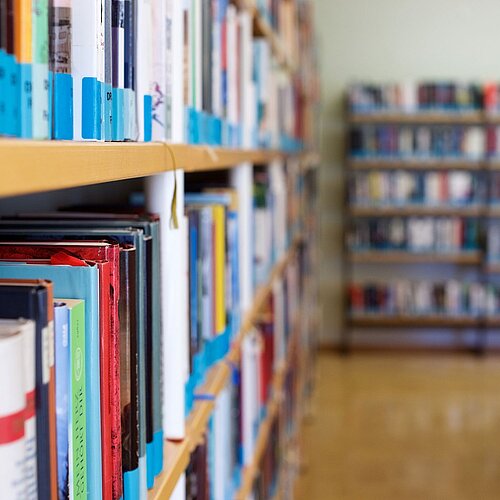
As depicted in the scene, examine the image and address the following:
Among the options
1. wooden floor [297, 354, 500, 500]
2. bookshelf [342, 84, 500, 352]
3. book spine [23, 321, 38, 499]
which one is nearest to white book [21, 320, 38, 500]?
book spine [23, 321, 38, 499]

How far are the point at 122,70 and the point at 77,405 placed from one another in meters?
0.33

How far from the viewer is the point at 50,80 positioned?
616mm

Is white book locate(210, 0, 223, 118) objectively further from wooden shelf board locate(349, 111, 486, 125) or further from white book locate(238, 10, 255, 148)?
wooden shelf board locate(349, 111, 486, 125)

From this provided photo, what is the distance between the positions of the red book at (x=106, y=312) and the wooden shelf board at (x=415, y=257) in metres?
5.15

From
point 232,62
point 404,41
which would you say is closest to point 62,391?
point 232,62

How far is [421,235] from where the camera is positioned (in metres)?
5.88

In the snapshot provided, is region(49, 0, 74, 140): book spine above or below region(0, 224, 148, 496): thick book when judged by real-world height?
above

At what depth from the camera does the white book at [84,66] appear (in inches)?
26.9

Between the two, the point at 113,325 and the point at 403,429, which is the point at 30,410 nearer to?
the point at 113,325

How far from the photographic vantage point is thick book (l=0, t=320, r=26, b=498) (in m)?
0.55

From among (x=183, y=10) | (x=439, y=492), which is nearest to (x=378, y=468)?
(x=439, y=492)

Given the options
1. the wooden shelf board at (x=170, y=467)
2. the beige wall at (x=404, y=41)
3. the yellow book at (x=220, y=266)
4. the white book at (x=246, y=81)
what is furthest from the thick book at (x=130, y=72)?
the beige wall at (x=404, y=41)

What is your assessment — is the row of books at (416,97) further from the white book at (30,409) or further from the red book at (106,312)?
the white book at (30,409)

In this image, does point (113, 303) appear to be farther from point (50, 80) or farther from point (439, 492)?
point (439, 492)
